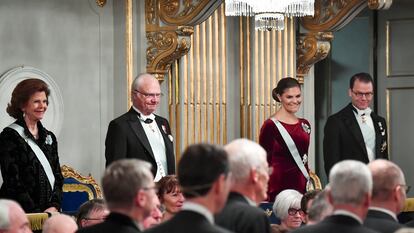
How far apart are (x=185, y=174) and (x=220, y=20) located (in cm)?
721

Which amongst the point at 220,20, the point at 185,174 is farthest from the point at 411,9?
the point at 185,174

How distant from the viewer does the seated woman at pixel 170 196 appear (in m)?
8.31

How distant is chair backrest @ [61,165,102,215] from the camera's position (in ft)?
33.7

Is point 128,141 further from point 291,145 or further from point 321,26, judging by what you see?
point 321,26

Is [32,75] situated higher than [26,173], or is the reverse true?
[32,75]

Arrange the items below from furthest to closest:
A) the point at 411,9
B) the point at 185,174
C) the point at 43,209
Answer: the point at 411,9 → the point at 43,209 → the point at 185,174

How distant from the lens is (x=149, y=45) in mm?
11172

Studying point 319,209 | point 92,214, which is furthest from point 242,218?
point 92,214

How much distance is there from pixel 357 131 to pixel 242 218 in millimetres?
5257

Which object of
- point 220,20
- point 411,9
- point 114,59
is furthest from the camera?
point 411,9

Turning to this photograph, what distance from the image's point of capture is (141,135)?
9.50m

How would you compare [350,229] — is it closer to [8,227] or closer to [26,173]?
[8,227]

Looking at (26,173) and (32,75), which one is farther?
(32,75)

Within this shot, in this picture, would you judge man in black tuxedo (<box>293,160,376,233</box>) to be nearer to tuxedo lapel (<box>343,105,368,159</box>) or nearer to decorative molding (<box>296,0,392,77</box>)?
tuxedo lapel (<box>343,105,368,159</box>)
